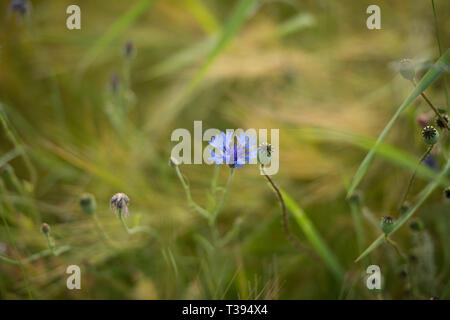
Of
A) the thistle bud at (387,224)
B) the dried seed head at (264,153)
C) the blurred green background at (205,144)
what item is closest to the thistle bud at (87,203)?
the blurred green background at (205,144)

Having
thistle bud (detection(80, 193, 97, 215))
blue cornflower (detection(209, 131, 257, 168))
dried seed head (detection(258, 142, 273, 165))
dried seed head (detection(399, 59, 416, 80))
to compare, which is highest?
dried seed head (detection(399, 59, 416, 80))

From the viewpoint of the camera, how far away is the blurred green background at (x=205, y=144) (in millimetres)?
604

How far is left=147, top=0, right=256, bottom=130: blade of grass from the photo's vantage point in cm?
56

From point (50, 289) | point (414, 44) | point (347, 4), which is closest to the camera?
point (50, 289)

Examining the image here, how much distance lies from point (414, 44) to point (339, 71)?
0.13 meters

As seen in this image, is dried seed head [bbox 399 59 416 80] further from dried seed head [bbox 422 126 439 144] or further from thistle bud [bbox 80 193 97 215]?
thistle bud [bbox 80 193 97 215]

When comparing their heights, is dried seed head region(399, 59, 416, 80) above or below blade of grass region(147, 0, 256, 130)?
below

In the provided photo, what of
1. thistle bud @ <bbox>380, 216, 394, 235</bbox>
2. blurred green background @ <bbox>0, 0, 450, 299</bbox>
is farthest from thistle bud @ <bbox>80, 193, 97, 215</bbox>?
thistle bud @ <bbox>380, 216, 394, 235</bbox>

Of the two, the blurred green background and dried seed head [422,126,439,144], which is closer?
dried seed head [422,126,439,144]

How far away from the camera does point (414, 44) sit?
2.44 ft

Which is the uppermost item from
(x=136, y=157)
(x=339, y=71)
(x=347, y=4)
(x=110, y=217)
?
(x=347, y=4)

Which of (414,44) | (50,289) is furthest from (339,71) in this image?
(50,289)
